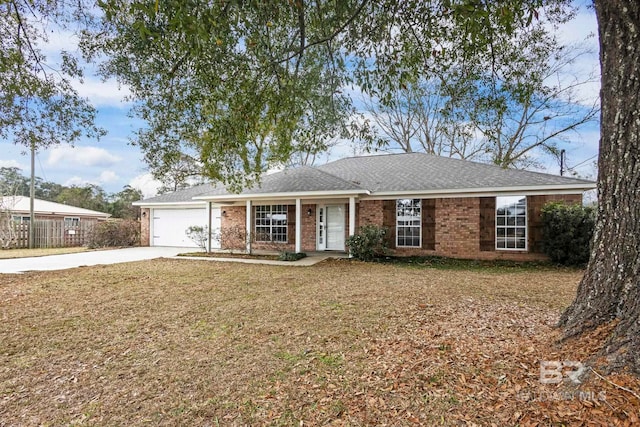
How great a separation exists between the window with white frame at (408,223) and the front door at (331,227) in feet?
7.79

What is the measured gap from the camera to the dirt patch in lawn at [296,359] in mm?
2479

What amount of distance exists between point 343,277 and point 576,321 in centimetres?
571

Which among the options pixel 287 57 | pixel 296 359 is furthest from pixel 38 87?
pixel 296 359

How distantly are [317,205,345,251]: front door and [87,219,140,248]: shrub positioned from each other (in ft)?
35.8

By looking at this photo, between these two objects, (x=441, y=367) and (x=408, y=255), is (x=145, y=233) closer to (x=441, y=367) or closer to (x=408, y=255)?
(x=408, y=255)

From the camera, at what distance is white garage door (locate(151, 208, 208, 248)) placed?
1728 cm

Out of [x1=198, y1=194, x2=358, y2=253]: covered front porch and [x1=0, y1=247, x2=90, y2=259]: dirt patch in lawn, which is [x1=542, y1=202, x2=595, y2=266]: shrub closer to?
[x1=198, y1=194, x2=358, y2=253]: covered front porch

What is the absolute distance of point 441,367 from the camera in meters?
3.06

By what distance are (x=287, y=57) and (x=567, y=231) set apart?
371 inches

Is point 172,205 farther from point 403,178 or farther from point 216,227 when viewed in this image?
point 403,178

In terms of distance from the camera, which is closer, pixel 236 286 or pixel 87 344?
pixel 87 344

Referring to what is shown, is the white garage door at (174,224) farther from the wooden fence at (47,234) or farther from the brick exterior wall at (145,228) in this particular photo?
the wooden fence at (47,234)

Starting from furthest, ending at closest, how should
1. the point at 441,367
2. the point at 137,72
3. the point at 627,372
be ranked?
1. the point at 137,72
2. the point at 441,367
3. the point at 627,372

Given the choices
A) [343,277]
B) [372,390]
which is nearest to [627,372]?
[372,390]
